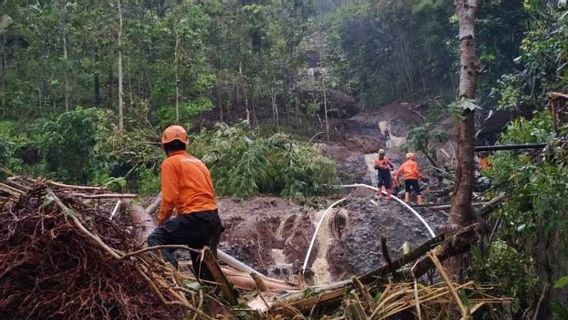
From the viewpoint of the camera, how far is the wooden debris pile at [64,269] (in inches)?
111

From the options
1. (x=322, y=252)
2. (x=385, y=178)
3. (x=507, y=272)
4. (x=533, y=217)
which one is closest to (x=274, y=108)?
(x=385, y=178)

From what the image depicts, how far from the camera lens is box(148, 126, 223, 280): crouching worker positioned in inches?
173

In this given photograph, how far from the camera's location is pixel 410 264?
142 inches

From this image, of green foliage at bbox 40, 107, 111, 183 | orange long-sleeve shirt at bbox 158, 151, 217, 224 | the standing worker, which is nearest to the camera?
orange long-sleeve shirt at bbox 158, 151, 217, 224

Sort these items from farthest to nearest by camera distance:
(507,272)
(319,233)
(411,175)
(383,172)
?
(411,175)
(383,172)
(319,233)
(507,272)

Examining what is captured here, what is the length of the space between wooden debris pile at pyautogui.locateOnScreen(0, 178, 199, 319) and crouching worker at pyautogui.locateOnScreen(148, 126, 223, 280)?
1216mm

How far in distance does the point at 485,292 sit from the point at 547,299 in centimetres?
41

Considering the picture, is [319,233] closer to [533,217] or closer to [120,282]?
[533,217]

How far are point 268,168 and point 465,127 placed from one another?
11.5 meters

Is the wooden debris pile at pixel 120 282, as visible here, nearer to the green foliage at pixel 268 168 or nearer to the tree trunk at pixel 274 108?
the green foliage at pixel 268 168

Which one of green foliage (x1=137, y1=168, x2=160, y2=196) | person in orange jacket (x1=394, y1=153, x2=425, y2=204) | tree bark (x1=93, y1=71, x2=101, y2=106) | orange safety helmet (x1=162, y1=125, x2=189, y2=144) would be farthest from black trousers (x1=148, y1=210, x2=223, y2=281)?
tree bark (x1=93, y1=71, x2=101, y2=106)

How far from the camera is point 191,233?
449 centimetres

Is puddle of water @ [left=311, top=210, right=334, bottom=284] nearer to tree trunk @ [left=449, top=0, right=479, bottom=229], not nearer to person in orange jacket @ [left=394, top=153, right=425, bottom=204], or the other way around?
person in orange jacket @ [left=394, top=153, right=425, bottom=204]

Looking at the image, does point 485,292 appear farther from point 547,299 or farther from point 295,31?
point 295,31
